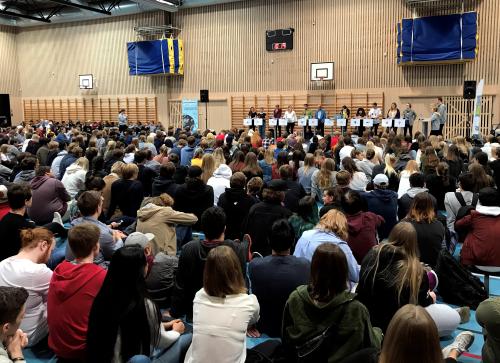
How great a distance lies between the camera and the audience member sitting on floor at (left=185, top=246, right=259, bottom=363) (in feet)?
8.85

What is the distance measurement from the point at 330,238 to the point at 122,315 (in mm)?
2061

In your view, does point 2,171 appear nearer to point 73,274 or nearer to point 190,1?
point 73,274

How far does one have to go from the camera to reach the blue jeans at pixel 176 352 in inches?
118

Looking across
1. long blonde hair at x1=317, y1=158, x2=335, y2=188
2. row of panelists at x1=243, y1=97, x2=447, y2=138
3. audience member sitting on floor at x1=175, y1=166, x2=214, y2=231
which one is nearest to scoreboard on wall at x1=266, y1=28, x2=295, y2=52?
row of panelists at x1=243, y1=97, x2=447, y2=138

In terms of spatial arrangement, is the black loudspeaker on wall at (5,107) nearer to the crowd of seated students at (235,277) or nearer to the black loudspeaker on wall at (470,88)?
the crowd of seated students at (235,277)

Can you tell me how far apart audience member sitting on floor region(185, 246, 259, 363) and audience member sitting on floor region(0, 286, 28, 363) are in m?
0.97

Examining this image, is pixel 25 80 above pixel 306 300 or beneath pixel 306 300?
above

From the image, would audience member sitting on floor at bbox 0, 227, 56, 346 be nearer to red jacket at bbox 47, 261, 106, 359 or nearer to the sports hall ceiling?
red jacket at bbox 47, 261, 106, 359

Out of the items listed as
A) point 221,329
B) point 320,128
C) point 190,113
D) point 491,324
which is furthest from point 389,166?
point 190,113

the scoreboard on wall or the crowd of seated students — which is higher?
the scoreboard on wall

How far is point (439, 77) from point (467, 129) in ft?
7.81

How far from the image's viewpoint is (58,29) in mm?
26578

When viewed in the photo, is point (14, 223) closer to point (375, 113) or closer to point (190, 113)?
point (375, 113)

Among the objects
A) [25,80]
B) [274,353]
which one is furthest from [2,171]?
[25,80]
